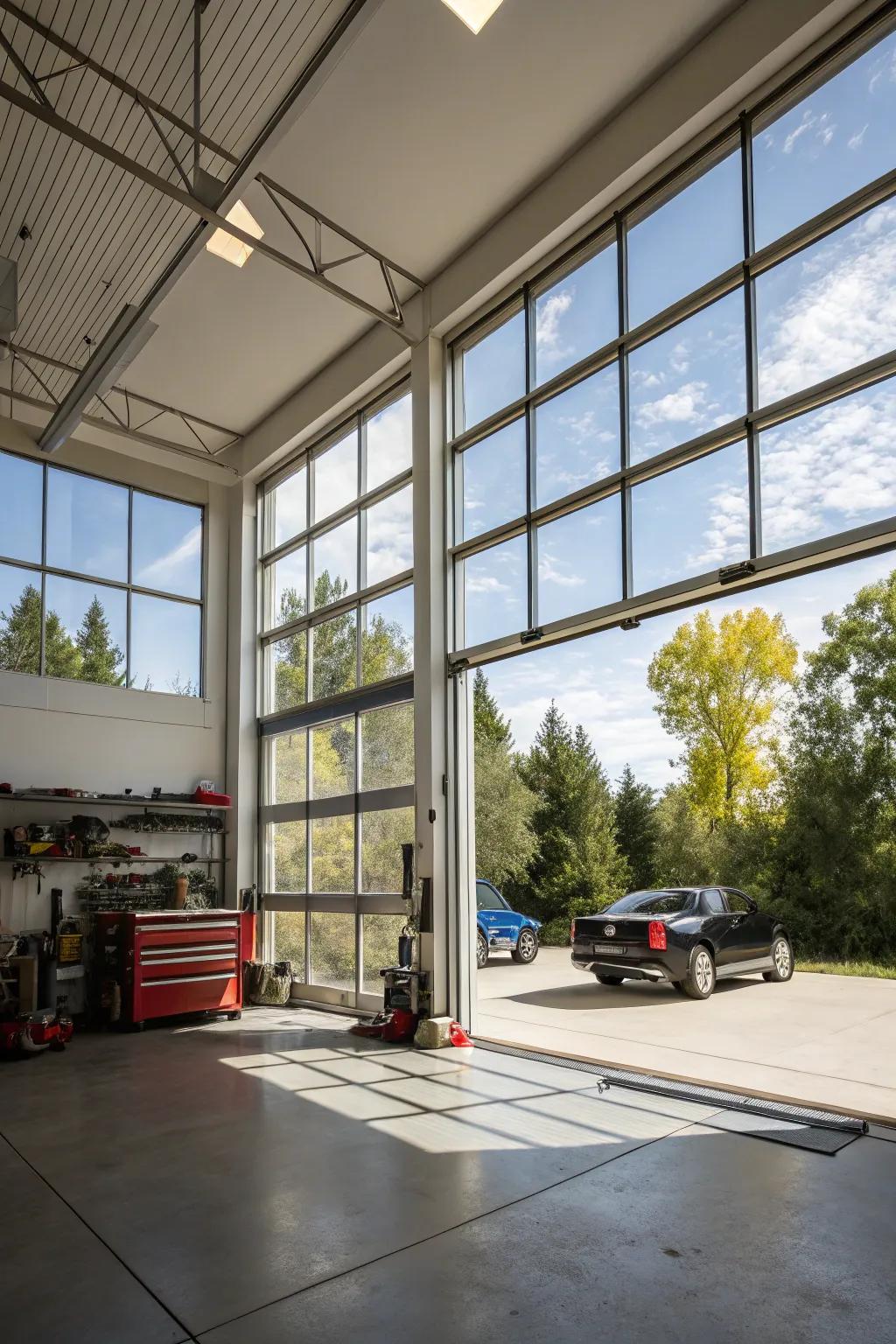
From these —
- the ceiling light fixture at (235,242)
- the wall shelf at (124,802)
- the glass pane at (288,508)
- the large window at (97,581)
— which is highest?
the ceiling light fixture at (235,242)

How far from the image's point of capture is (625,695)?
10469mm

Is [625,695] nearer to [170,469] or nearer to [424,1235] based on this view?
[170,469]

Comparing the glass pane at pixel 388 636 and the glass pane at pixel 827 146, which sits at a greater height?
the glass pane at pixel 827 146

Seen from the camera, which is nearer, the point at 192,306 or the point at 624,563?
the point at 624,563

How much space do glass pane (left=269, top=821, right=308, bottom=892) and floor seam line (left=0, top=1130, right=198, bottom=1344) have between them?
13.5 ft

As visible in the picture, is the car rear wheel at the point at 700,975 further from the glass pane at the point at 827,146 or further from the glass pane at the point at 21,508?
the glass pane at the point at 21,508

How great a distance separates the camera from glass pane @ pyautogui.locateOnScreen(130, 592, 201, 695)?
9000 mm

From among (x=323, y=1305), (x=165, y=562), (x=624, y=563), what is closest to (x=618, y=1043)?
(x=624, y=563)

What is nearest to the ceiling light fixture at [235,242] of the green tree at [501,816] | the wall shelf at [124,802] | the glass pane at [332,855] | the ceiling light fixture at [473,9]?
the ceiling light fixture at [473,9]

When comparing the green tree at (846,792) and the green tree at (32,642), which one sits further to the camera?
the green tree at (846,792)

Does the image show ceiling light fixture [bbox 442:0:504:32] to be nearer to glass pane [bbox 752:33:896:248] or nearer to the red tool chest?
glass pane [bbox 752:33:896:248]

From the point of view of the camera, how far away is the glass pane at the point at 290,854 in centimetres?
847

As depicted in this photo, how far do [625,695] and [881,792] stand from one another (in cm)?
276

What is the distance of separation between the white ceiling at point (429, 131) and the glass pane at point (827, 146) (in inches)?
28.8
